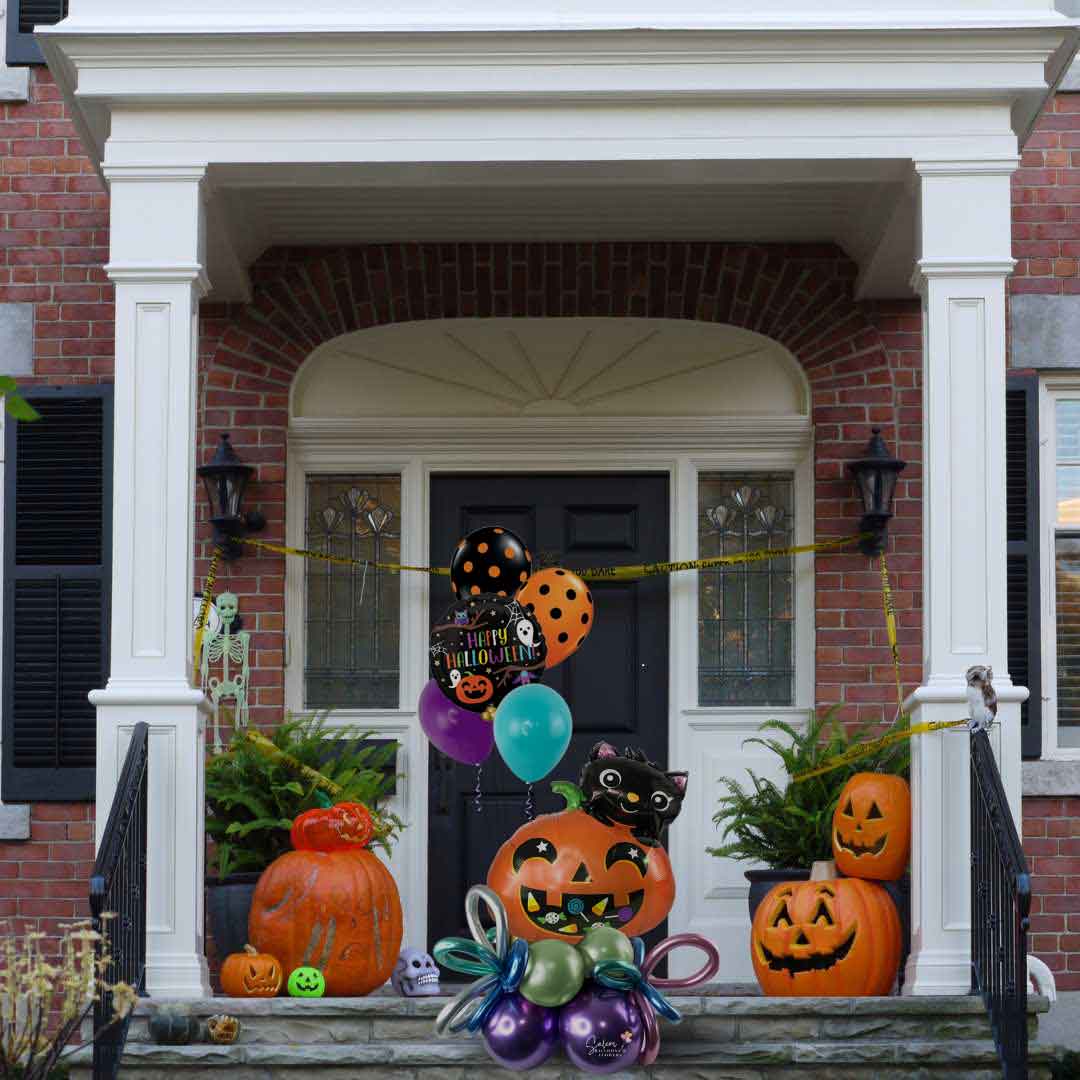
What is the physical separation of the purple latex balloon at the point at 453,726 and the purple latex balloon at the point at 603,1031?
4.73ft

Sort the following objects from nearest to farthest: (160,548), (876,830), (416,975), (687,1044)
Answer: (687,1044), (160,548), (876,830), (416,975)

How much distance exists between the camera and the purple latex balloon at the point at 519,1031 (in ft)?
18.9

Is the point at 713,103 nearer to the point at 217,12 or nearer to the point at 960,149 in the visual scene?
the point at 960,149

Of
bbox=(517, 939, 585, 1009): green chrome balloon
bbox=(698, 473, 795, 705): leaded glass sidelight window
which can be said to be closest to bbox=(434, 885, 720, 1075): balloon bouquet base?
bbox=(517, 939, 585, 1009): green chrome balloon

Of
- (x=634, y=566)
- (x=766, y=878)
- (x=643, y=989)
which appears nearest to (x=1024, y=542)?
(x=634, y=566)

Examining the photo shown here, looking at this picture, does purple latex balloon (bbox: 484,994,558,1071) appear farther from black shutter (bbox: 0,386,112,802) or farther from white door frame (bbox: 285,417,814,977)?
black shutter (bbox: 0,386,112,802)

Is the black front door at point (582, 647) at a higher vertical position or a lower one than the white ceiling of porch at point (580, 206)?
lower

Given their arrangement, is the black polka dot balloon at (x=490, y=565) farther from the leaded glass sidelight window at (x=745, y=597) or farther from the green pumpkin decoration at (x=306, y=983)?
the leaded glass sidelight window at (x=745, y=597)

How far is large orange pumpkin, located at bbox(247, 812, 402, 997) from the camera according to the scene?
21.7 feet

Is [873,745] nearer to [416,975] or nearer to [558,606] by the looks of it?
[558,606]

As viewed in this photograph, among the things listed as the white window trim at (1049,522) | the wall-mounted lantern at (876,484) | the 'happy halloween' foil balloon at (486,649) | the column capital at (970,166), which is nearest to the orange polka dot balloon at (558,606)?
the 'happy halloween' foil balloon at (486,649)

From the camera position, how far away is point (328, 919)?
6609 millimetres

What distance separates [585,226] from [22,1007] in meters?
3.76

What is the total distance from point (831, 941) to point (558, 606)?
4.80 feet
